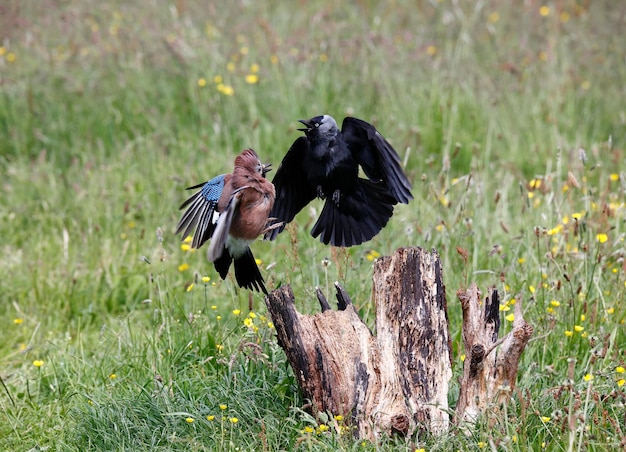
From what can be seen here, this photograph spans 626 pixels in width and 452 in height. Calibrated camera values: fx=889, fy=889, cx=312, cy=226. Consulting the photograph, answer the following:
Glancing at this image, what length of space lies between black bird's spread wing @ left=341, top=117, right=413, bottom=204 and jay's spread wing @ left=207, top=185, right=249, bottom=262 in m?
0.95

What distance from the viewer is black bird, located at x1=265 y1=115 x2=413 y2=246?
4.54m

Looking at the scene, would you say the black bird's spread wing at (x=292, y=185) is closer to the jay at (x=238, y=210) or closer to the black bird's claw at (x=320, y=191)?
the black bird's claw at (x=320, y=191)

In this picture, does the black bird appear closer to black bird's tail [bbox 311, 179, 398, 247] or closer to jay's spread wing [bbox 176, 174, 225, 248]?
black bird's tail [bbox 311, 179, 398, 247]

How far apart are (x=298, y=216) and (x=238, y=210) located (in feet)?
6.49

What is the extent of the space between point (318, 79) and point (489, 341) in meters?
3.95

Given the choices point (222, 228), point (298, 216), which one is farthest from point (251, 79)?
point (222, 228)

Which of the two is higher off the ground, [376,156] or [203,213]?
[376,156]

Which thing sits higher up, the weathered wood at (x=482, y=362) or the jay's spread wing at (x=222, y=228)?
the jay's spread wing at (x=222, y=228)

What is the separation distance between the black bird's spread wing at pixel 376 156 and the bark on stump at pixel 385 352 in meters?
0.88

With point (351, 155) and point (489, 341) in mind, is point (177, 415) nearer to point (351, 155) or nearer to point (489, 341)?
point (489, 341)

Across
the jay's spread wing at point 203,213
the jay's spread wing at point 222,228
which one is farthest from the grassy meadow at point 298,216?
the jay's spread wing at point 222,228

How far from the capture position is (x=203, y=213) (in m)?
3.85

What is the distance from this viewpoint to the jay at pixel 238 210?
3719mm

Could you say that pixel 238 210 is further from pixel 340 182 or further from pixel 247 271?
pixel 340 182
